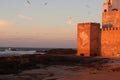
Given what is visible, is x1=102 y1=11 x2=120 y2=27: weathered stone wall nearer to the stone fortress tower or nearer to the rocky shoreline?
the stone fortress tower

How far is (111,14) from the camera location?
135 ft

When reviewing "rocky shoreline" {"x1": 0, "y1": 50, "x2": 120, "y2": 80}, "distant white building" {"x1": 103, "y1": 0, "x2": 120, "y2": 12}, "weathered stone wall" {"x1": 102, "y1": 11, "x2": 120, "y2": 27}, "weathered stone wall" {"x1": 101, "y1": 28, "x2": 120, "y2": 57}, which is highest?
"distant white building" {"x1": 103, "y1": 0, "x2": 120, "y2": 12}

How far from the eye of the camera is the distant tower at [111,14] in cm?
4053

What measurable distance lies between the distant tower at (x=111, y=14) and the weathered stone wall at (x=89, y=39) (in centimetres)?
351

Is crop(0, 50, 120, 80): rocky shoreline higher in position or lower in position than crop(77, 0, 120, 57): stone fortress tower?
lower

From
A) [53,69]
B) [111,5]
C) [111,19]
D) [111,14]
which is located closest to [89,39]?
[111,19]

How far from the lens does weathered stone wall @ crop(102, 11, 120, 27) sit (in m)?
40.4

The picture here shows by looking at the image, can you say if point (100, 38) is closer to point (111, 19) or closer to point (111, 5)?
point (111, 19)

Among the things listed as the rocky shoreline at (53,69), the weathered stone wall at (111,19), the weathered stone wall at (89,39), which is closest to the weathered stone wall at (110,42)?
the weathered stone wall at (89,39)

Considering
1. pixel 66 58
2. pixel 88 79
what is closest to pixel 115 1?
pixel 66 58

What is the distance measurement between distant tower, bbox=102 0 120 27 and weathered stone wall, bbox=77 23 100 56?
351cm

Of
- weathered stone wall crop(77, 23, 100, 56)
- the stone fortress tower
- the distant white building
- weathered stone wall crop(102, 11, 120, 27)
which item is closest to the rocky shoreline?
weathered stone wall crop(77, 23, 100, 56)

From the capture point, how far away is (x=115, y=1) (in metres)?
44.7

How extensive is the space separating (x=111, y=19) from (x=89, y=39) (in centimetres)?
512
